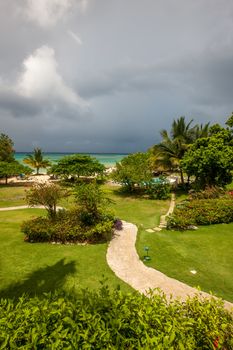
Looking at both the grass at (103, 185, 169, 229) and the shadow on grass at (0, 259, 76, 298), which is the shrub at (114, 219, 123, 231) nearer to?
the grass at (103, 185, 169, 229)

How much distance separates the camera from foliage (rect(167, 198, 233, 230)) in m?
14.6

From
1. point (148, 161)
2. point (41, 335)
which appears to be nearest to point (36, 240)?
point (41, 335)

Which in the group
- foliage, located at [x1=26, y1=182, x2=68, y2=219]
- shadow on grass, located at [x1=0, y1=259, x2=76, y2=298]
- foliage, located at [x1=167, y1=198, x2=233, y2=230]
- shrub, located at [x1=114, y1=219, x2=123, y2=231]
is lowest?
shadow on grass, located at [x1=0, y1=259, x2=76, y2=298]

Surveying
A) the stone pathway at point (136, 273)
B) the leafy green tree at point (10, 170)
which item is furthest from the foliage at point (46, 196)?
the leafy green tree at point (10, 170)

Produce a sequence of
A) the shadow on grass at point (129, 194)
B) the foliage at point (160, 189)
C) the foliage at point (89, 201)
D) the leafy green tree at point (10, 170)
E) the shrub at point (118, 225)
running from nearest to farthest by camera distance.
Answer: the foliage at point (89, 201), the shrub at point (118, 225), the foliage at point (160, 189), the shadow on grass at point (129, 194), the leafy green tree at point (10, 170)

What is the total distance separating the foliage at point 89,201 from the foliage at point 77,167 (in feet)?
59.1

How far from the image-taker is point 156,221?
651 inches

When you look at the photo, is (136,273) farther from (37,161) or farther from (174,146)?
(37,161)

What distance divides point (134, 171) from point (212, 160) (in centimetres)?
776

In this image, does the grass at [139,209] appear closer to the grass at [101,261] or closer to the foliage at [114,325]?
the grass at [101,261]

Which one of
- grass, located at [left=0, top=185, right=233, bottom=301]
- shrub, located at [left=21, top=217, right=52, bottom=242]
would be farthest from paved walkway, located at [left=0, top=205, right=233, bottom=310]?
shrub, located at [left=21, top=217, right=52, bottom=242]

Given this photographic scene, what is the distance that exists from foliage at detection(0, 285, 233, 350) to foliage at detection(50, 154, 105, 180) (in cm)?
2818

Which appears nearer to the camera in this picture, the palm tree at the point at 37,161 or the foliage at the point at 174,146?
the foliage at the point at 174,146

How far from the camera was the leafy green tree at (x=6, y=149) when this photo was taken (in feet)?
126
